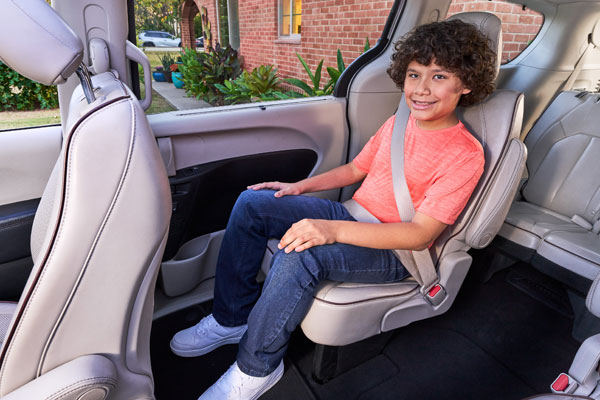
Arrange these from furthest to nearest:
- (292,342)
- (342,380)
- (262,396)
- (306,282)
Answer: (292,342)
(342,380)
(262,396)
(306,282)

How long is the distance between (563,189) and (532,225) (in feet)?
1.11

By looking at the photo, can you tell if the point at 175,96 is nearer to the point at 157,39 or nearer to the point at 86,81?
the point at 157,39

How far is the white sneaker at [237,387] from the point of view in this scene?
1265mm

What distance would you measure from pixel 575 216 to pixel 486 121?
0.88 metres

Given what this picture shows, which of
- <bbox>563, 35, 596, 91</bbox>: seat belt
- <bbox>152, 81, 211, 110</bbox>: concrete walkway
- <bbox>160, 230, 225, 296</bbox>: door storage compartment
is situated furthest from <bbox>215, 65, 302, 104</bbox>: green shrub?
<bbox>563, 35, 596, 91</bbox>: seat belt

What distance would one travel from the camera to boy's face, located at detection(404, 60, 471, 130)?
4.16 ft

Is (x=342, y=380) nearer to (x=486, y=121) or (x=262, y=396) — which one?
(x=262, y=396)

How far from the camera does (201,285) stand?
1.83 metres

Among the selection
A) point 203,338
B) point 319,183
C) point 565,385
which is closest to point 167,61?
point 319,183

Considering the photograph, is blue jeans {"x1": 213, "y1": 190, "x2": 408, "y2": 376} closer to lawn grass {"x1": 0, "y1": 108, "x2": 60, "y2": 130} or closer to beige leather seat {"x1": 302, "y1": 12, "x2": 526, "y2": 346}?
beige leather seat {"x1": 302, "y1": 12, "x2": 526, "y2": 346}

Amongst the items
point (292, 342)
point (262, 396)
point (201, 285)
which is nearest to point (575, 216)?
point (292, 342)

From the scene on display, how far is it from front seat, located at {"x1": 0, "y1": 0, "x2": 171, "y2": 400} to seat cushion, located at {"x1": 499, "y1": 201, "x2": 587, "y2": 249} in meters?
1.65

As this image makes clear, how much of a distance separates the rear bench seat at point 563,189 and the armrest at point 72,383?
5.67ft

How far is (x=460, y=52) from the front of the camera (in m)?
1.23
